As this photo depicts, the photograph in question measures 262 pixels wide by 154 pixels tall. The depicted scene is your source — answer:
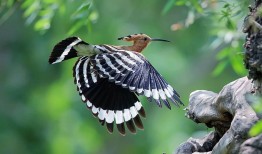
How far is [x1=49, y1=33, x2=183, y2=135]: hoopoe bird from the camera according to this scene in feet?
15.7

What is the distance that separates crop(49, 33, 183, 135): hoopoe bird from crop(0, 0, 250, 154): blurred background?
4043mm

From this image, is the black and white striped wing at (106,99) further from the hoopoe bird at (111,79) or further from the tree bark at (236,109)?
the tree bark at (236,109)

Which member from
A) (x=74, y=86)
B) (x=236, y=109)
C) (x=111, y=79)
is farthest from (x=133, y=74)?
(x=74, y=86)

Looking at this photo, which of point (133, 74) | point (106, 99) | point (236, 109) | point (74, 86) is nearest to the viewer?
point (236, 109)

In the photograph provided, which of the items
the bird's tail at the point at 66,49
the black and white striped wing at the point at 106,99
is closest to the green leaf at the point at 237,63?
the black and white striped wing at the point at 106,99

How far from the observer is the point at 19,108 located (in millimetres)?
10109

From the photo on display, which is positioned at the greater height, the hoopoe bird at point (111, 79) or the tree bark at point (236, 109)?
the hoopoe bird at point (111, 79)

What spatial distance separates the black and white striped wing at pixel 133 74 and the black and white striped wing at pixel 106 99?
0.11 m

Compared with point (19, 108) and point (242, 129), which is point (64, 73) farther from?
point (242, 129)

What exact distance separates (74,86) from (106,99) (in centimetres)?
466

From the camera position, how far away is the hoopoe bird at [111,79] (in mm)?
4778

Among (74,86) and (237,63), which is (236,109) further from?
(74,86)

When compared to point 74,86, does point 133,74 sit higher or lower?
lower

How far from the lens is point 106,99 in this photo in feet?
16.5
